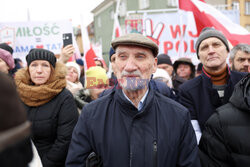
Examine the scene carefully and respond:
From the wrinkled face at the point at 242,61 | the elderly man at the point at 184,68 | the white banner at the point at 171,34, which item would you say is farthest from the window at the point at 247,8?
the wrinkled face at the point at 242,61

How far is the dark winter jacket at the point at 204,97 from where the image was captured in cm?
221

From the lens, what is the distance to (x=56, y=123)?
2.37 meters

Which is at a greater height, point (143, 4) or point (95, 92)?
point (143, 4)

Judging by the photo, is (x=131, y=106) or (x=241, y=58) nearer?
(x=131, y=106)

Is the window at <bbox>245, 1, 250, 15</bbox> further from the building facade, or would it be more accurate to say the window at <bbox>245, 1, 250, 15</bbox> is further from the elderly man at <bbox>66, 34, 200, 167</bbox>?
the elderly man at <bbox>66, 34, 200, 167</bbox>

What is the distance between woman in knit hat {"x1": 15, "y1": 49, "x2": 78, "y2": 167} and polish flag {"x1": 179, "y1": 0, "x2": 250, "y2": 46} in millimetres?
3217

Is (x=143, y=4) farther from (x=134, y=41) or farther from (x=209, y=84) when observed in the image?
(x=134, y=41)

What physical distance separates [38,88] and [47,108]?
236 millimetres

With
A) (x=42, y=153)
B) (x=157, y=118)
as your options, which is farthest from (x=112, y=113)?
(x=42, y=153)

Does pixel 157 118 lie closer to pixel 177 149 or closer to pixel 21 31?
pixel 177 149

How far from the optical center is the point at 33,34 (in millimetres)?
5016

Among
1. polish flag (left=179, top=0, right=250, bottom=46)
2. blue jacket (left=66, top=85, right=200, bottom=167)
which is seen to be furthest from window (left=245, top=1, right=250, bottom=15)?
blue jacket (left=66, top=85, right=200, bottom=167)

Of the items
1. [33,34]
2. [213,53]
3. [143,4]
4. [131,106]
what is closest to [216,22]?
[213,53]

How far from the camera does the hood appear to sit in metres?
1.57
